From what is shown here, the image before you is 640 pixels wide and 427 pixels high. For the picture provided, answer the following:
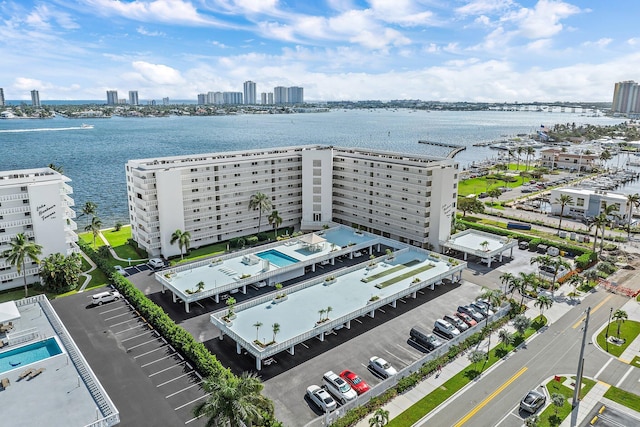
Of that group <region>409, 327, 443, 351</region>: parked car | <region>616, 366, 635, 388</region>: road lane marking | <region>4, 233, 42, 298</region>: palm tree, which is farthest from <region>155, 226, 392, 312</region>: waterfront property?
<region>616, 366, 635, 388</region>: road lane marking

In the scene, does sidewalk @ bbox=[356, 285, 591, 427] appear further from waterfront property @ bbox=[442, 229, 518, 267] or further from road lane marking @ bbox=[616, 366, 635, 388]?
waterfront property @ bbox=[442, 229, 518, 267]

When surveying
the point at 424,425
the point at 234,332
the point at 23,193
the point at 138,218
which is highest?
the point at 23,193

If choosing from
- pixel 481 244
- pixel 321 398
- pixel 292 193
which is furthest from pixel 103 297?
pixel 481 244

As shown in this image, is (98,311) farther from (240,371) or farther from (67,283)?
(240,371)

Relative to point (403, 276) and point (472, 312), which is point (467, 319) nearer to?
point (472, 312)

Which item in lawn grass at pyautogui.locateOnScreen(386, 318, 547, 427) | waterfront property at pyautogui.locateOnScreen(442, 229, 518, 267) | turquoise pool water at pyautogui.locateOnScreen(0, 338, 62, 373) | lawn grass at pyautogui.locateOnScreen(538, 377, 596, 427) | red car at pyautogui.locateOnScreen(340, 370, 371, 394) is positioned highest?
waterfront property at pyautogui.locateOnScreen(442, 229, 518, 267)

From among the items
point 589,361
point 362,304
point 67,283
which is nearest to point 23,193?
point 67,283
